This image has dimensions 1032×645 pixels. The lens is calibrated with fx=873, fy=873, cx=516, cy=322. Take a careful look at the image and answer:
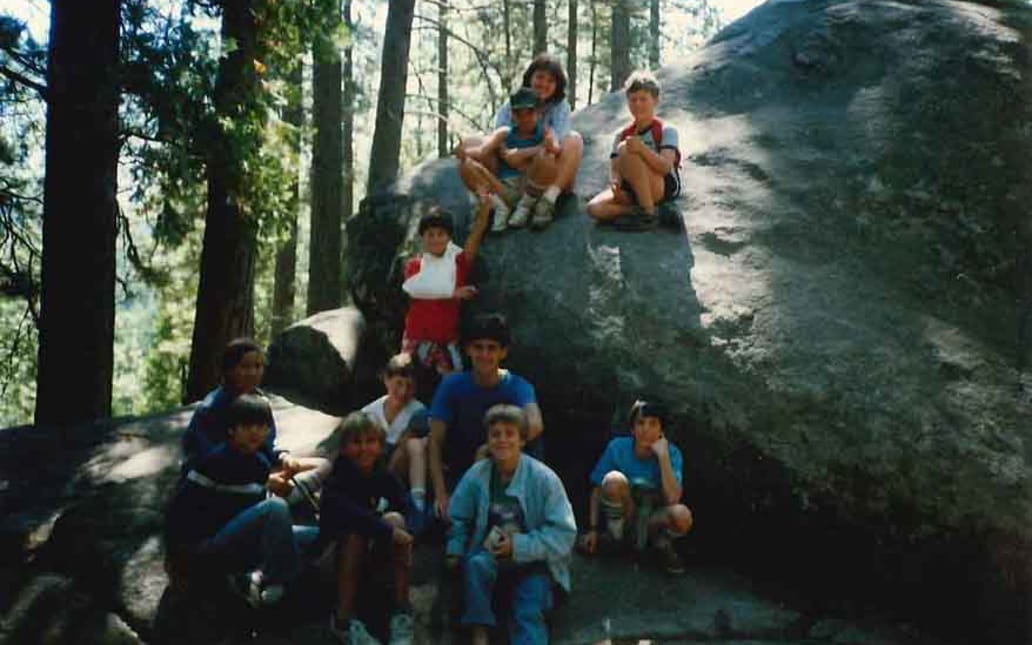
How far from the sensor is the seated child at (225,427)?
4941mm

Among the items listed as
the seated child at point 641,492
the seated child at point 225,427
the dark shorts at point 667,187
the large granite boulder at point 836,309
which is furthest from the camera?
the dark shorts at point 667,187

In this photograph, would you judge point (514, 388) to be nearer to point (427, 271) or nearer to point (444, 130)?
point (427, 271)

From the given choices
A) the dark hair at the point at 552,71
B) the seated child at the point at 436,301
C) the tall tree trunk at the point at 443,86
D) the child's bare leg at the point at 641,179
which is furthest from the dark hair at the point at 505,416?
the tall tree trunk at the point at 443,86

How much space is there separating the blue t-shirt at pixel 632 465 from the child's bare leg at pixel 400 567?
125 cm

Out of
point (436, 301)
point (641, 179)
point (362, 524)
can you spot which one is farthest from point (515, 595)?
point (641, 179)

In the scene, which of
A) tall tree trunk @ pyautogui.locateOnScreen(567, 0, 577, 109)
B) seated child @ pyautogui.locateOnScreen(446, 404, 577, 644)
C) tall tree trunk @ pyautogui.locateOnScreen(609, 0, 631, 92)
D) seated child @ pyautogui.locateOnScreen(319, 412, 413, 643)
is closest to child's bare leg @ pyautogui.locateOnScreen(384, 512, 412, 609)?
seated child @ pyautogui.locateOnScreen(319, 412, 413, 643)

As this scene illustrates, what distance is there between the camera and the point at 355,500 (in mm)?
4430

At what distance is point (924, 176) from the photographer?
6461mm

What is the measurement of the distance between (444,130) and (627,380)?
52.4 feet

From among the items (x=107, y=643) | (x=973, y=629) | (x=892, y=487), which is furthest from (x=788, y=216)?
(x=107, y=643)

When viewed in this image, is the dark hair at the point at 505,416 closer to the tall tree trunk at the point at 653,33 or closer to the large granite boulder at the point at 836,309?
the large granite boulder at the point at 836,309

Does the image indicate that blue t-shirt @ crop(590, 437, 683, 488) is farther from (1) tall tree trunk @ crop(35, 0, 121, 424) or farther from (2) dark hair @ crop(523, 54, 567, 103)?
(1) tall tree trunk @ crop(35, 0, 121, 424)

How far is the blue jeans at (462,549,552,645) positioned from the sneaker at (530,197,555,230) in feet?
9.19

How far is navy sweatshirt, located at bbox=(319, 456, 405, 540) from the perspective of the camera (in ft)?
14.1
